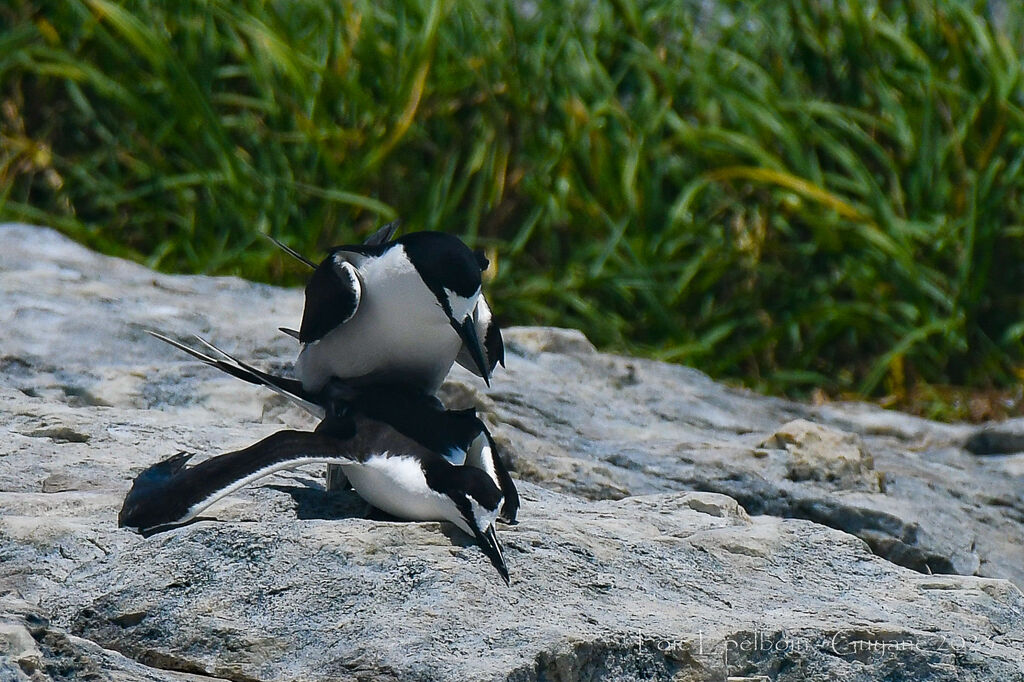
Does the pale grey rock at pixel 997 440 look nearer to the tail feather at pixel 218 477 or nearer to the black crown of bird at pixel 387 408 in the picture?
the black crown of bird at pixel 387 408

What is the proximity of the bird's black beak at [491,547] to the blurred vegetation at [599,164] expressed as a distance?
234 centimetres

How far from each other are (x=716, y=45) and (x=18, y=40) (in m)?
2.38

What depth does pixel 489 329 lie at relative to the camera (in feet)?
6.98

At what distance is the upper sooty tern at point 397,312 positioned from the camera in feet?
6.25

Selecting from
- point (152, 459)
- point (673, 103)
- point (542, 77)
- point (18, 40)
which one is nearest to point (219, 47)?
point (18, 40)

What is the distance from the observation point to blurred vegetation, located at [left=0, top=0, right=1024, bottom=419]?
426 cm

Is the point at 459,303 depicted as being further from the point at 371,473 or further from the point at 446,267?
the point at 371,473

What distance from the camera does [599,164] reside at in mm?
4500

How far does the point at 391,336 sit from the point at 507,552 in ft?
1.19

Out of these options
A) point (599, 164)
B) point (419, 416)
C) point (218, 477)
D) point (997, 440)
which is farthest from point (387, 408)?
point (599, 164)

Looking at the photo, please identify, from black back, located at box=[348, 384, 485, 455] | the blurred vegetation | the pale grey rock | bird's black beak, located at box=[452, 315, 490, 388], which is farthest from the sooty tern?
the blurred vegetation

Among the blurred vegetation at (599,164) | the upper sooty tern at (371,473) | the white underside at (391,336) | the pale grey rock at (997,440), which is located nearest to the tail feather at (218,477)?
the upper sooty tern at (371,473)

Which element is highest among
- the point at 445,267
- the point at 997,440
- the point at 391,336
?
the point at 445,267

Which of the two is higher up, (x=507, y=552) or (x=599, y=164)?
(x=599, y=164)
